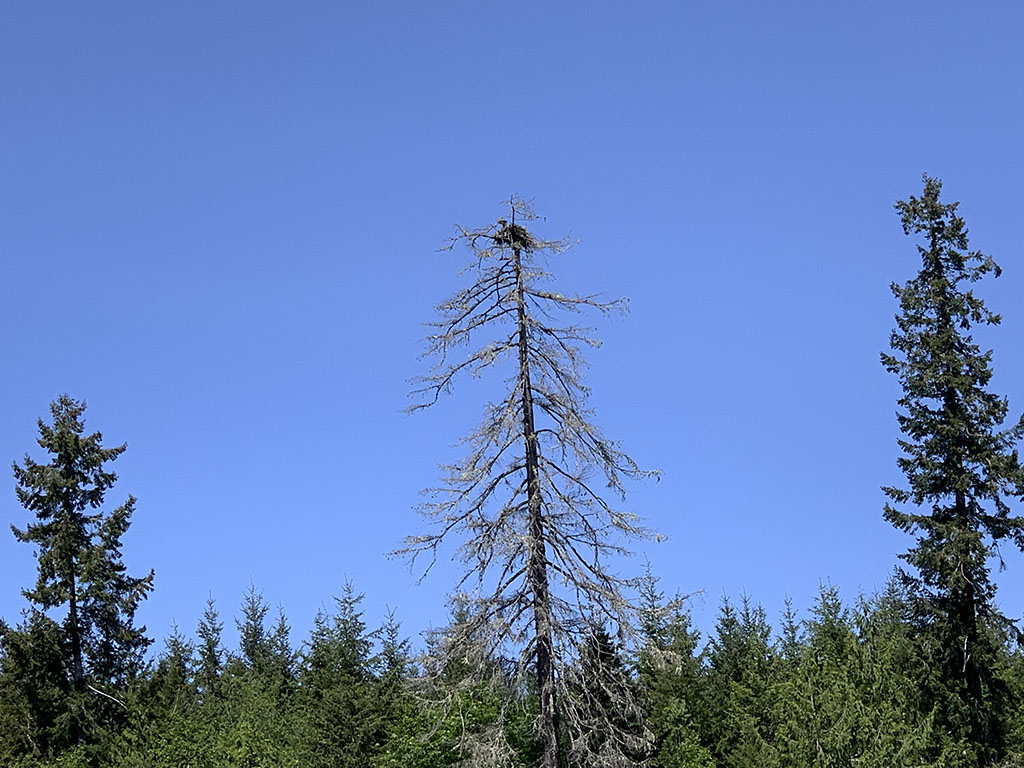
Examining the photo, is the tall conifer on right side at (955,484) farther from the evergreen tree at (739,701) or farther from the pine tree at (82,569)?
the pine tree at (82,569)

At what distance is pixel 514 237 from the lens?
100 ft

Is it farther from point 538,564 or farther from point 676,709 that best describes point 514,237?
point 676,709

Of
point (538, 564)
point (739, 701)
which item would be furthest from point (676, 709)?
point (538, 564)

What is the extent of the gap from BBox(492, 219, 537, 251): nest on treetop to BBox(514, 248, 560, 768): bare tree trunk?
0.21 meters

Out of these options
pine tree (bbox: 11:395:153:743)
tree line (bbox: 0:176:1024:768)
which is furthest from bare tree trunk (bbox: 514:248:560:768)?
pine tree (bbox: 11:395:153:743)

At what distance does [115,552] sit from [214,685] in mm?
16539

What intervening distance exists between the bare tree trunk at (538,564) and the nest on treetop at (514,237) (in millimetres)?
205

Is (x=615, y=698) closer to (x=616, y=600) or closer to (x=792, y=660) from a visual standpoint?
(x=616, y=600)

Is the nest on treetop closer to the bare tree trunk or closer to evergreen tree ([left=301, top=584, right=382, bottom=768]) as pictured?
the bare tree trunk

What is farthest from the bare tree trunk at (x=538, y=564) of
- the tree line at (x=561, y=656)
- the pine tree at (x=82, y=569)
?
the pine tree at (x=82, y=569)

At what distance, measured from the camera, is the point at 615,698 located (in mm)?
27141

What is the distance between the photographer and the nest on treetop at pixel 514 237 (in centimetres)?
3044

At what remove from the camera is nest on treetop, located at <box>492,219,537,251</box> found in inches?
1198

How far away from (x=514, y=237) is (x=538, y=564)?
7.78 metres
